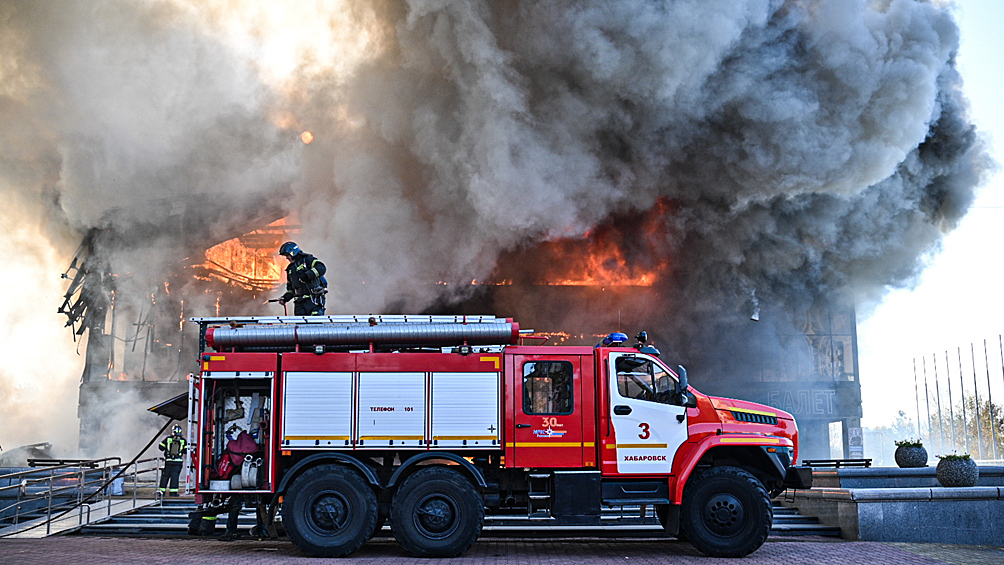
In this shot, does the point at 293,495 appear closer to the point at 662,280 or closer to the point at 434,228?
the point at 434,228

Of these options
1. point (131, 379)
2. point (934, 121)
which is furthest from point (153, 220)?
point (934, 121)

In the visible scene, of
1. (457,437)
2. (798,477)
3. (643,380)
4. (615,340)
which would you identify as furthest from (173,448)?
(798,477)

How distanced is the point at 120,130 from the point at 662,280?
16386 millimetres

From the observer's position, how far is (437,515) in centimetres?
1009

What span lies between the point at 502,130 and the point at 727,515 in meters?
12.5

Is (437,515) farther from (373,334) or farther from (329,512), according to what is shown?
(373,334)

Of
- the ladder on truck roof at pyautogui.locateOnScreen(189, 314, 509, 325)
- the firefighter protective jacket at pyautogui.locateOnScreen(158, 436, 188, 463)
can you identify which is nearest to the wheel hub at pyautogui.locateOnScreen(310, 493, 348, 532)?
the ladder on truck roof at pyautogui.locateOnScreen(189, 314, 509, 325)

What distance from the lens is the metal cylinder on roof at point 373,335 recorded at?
10.4 metres

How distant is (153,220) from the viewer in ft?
79.1

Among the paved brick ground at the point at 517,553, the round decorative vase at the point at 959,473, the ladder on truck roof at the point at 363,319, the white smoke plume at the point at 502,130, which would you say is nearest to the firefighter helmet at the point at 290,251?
the ladder on truck roof at the point at 363,319

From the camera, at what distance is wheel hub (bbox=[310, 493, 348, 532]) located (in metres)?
10.1

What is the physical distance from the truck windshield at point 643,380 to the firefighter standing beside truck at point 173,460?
910 cm

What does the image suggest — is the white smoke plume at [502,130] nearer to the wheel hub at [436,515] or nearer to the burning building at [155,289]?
the burning building at [155,289]

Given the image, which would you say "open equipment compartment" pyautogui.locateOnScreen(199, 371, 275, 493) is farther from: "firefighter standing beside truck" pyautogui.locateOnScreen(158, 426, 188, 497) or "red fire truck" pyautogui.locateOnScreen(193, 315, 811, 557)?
"firefighter standing beside truck" pyautogui.locateOnScreen(158, 426, 188, 497)
